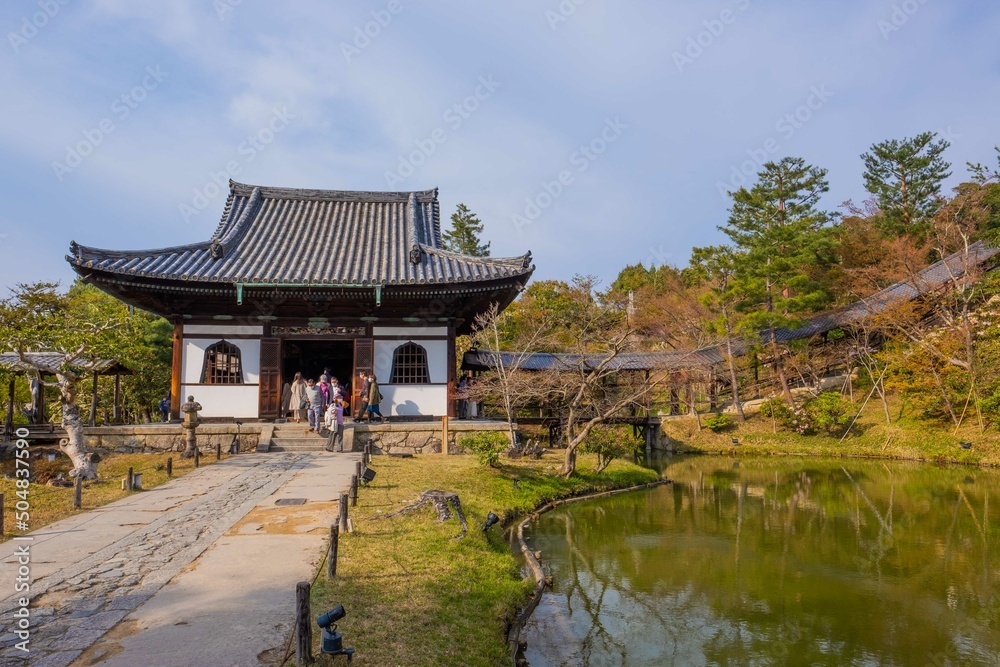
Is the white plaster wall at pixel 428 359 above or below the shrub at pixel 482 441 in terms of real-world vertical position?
above

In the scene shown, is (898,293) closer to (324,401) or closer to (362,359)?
(362,359)

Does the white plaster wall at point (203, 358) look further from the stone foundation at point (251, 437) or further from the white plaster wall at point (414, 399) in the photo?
the white plaster wall at point (414, 399)

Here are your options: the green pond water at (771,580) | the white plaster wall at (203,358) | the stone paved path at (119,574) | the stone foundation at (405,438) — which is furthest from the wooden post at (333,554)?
the white plaster wall at (203,358)

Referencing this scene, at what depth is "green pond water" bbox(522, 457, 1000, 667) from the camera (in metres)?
6.62

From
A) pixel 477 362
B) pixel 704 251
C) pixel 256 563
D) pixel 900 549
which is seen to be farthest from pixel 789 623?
pixel 704 251

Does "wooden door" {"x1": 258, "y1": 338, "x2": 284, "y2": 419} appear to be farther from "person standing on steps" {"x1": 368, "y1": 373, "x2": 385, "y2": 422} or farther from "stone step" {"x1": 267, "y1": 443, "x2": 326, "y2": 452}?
"person standing on steps" {"x1": 368, "y1": 373, "x2": 385, "y2": 422}

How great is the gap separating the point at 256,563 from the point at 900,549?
1026cm

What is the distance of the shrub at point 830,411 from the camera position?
1085 inches

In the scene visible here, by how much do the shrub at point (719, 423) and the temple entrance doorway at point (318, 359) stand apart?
694 inches

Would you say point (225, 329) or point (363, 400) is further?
point (225, 329)

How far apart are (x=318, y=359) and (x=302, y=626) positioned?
840 inches

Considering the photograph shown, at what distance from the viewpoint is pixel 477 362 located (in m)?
27.1

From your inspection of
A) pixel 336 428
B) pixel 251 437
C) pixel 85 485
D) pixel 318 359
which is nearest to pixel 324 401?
pixel 336 428

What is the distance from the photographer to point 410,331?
60.5 ft
